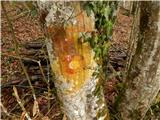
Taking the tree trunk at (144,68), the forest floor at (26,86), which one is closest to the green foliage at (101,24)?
the tree trunk at (144,68)

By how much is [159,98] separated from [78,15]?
5.58 ft

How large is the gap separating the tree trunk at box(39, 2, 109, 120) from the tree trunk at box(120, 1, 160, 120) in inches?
12.1

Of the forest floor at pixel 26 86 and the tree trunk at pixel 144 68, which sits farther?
the forest floor at pixel 26 86

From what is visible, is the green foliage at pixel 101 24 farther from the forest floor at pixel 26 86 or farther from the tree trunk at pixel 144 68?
the forest floor at pixel 26 86

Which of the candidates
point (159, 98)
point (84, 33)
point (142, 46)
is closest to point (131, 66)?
point (142, 46)

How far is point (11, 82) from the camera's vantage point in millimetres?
4320

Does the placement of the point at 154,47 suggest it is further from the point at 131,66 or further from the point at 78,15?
the point at 78,15

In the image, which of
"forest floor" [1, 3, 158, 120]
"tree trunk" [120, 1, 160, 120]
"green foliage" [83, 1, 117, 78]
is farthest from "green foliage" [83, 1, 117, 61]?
"forest floor" [1, 3, 158, 120]

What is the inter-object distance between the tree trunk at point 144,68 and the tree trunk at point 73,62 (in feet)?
1.01

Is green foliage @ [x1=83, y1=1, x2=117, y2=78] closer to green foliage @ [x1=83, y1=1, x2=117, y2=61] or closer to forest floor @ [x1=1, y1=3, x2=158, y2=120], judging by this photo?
green foliage @ [x1=83, y1=1, x2=117, y2=61]

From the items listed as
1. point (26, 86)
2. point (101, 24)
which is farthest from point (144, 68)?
point (26, 86)

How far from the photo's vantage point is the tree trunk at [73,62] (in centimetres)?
275

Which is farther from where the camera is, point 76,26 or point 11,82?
point 11,82

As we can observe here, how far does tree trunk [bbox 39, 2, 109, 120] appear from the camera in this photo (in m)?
2.75
